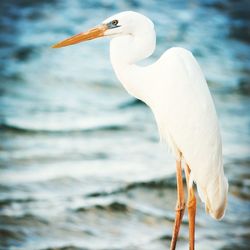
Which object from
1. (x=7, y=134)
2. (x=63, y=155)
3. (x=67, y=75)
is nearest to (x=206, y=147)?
(x=63, y=155)

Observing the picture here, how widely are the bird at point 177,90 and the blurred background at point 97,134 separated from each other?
248 centimetres

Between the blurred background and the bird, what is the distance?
2.48 m

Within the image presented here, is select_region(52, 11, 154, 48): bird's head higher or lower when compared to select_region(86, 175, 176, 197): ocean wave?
higher

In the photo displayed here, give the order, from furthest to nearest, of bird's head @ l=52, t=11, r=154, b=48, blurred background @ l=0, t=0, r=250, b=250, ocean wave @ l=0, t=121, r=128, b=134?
1. ocean wave @ l=0, t=121, r=128, b=134
2. blurred background @ l=0, t=0, r=250, b=250
3. bird's head @ l=52, t=11, r=154, b=48

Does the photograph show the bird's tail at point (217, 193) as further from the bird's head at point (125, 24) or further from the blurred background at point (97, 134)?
the blurred background at point (97, 134)

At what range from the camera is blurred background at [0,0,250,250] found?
7.27 meters

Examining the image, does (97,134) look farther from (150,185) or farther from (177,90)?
(177,90)

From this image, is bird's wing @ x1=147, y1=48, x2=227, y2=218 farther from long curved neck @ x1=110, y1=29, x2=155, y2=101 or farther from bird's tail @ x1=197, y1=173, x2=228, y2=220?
long curved neck @ x1=110, y1=29, x2=155, y2=101

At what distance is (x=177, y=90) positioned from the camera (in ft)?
14.3

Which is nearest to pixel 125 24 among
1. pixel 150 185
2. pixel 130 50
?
pixel 130 50

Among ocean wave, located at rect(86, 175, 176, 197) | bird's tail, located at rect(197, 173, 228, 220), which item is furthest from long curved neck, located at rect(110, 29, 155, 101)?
ocean wave, located at rect(86, 175, 176, 197)

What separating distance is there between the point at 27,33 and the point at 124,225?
6.77 metres

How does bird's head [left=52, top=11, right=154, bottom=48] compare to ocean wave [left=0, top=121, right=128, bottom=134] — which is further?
ocean wave [left=0, top=121, right=128, bottom=134]

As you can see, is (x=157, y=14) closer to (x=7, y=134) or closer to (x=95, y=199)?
(x=7, y=134)
